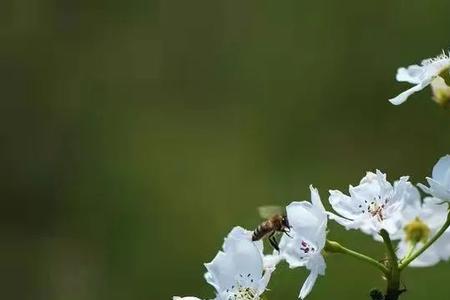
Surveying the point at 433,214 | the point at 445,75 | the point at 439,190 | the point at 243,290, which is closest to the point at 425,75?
the point at 445,75

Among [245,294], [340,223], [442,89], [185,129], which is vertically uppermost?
[442,89]

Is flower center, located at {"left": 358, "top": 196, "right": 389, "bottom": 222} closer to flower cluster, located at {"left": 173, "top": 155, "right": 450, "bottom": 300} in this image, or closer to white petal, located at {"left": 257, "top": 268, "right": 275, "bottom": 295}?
flower cluster, located at {"left": 173, "top": 155, "right": 450, "bottom": 300}

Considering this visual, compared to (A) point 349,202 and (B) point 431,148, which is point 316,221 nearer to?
(A) point 349,202

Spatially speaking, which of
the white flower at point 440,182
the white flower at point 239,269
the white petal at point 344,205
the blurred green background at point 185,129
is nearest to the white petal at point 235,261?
A: the white flower at point 239,269

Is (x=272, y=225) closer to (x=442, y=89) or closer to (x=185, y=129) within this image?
(x=442, y=89)

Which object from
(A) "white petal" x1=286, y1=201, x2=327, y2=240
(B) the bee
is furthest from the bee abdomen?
(A) "white petal" x1=286, y1=201, x2=327, y2=240

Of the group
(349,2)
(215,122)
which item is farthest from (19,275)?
(349,2)
